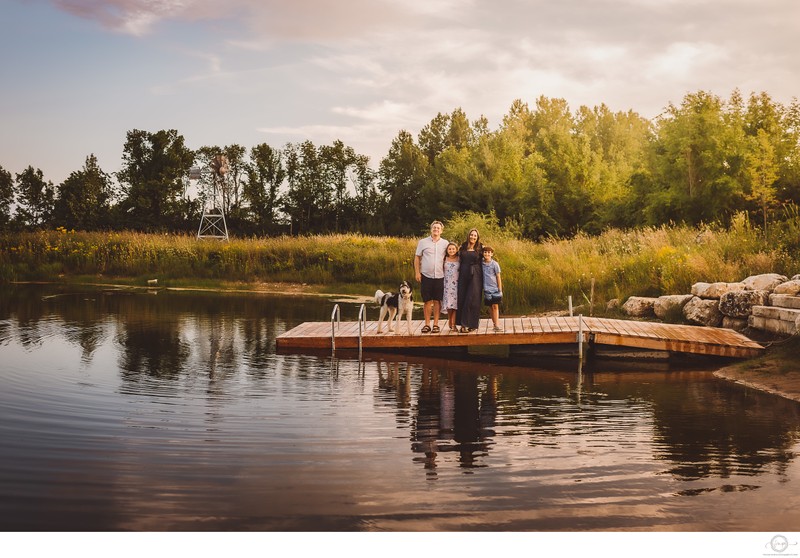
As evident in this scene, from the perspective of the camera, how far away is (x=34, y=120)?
990 centimetres

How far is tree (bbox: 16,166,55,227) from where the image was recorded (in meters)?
23.5

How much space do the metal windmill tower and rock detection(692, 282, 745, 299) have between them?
1085 inches

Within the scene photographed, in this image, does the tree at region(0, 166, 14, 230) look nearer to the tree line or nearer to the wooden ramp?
the tree line

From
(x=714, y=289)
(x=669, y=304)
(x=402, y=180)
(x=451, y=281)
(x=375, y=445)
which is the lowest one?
(x=375, y=445)

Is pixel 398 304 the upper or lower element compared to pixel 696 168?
lower

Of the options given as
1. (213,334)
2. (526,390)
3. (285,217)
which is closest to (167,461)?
(526,390)

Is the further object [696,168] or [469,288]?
[696,168]

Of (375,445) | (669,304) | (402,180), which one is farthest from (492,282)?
(402,180)

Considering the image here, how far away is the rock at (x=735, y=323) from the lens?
12349mm

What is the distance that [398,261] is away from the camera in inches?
963

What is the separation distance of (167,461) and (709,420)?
5.13 meters

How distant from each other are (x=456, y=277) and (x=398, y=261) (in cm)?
1338

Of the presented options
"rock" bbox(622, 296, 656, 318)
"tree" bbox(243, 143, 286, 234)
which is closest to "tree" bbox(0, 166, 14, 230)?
"rock" bbox(622, 296, 656, 318)

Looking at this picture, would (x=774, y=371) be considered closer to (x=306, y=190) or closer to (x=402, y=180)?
(x=306, y=190)
